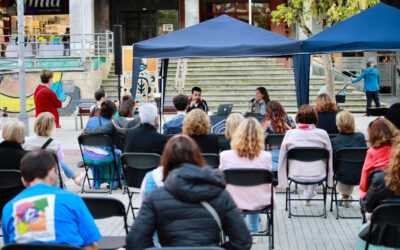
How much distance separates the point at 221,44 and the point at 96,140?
3.16m

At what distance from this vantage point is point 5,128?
235 inches

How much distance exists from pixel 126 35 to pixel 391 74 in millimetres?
14668

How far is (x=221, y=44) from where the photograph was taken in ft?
33.2

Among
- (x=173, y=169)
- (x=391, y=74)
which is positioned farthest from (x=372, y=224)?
(x=391, y=74)

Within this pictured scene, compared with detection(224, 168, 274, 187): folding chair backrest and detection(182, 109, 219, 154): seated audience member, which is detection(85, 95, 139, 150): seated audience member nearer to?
detection(182, 109, 219, 154): seated audience member

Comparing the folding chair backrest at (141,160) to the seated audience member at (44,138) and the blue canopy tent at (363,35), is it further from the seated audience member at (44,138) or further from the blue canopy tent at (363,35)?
the blue canopy tent at (363,35)

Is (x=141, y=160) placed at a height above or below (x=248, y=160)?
below

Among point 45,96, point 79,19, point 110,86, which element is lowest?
point 45,96

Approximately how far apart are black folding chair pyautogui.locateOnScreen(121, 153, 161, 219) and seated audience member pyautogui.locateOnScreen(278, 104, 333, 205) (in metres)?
1.77

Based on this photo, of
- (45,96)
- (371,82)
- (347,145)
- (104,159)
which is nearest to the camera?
(347,145)

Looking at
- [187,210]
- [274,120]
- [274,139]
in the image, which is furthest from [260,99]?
[187,210]

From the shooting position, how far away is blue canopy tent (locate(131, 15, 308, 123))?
9938 millimetres

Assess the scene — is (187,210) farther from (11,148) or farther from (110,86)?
(110,86)

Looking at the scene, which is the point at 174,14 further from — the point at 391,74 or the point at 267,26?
the point at 391,74
